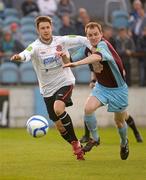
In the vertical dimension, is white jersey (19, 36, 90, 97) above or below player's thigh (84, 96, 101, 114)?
above

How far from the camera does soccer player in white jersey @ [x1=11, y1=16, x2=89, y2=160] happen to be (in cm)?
1268

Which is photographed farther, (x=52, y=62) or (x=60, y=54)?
(x=52, y=62)

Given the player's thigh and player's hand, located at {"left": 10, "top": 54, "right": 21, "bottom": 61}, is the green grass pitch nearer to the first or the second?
the player's thigh

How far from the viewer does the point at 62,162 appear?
40.5ft

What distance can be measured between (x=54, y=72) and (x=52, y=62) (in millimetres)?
192

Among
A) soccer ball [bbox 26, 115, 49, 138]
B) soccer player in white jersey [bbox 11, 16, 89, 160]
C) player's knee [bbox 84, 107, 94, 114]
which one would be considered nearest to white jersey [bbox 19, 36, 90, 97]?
soccer player in white jersey [bbox 11, 16, 89, 160]

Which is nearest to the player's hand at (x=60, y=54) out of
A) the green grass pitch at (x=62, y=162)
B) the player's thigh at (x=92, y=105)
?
the player's thigh at (x=92, y=105)

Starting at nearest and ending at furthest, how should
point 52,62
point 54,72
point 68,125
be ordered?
1. point 68,125
2. point 52,62
3. point 54,72

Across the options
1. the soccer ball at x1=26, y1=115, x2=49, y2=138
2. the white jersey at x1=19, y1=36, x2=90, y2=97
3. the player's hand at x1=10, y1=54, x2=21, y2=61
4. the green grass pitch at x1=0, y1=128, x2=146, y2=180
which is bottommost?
the green grass pitch at x1=0, y1=128, x2=146, y2=180

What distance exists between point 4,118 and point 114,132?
10.4 feet

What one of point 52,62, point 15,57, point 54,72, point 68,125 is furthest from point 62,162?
point 15,57

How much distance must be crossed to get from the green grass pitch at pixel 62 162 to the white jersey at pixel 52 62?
1.21 m

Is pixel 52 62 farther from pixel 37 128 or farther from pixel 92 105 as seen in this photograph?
pixel 37 128

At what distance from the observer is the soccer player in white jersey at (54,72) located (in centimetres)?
1268
